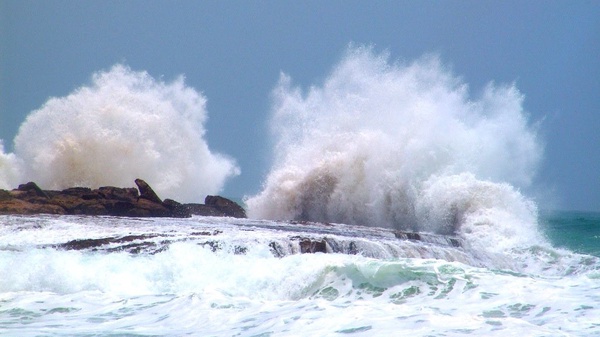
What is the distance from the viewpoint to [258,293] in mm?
7266

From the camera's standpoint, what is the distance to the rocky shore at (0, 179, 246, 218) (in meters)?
13.7

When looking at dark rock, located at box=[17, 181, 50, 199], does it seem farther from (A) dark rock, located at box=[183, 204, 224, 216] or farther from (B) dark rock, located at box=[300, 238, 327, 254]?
(B) dark rock, located at box=[300, 238, 327, 254]

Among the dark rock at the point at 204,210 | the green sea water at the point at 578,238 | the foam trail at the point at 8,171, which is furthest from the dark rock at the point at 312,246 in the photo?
the foam trail at the point at 8,171

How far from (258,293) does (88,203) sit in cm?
863

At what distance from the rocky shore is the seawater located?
3.74 meters

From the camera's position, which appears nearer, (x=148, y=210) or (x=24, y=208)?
(x=24, y=208)

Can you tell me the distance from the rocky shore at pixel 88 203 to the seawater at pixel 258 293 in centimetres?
374

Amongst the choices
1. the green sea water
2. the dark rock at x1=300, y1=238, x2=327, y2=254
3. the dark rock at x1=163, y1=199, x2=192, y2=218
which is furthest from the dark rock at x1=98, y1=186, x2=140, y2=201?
the green sea water

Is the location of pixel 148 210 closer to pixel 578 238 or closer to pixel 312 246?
pixel 312 246

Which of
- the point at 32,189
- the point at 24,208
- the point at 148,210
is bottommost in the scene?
the point at 24,208

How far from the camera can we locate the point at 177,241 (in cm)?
909

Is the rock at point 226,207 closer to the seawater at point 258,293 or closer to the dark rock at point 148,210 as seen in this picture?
the dark rock at point 148,210

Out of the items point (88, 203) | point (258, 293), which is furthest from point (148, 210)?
point (258, 293)

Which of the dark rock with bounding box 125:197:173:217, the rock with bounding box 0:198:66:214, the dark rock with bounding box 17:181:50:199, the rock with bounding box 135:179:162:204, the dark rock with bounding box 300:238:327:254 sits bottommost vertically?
the dark rock with bounding box 300:238:327:254
